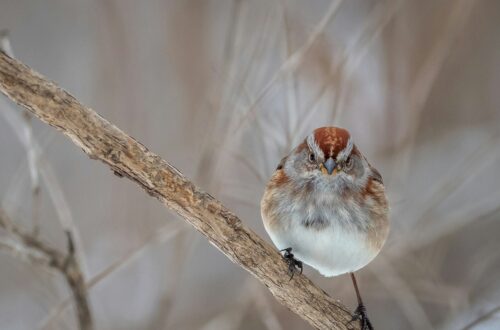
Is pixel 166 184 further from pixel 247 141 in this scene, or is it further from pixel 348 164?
pixel 247 141

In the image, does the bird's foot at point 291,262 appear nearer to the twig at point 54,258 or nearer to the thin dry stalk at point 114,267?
the thin dry stalk at point 114,267

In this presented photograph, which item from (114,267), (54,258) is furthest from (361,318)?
(54,258)

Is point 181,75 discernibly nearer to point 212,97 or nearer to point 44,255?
point 212,97

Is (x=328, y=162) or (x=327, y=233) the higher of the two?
(x=328, y=162)

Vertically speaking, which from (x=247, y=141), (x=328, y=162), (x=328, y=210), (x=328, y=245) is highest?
(x=247, y=141)

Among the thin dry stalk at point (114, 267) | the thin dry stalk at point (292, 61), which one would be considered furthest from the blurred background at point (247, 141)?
the thin dry stalk at point (114, 267)

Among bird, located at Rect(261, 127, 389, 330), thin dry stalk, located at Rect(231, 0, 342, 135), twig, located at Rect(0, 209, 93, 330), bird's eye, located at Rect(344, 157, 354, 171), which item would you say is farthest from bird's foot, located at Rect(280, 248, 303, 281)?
twig, located at Rect(0, 209, 93, 330)

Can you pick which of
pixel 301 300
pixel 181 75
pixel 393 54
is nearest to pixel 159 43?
pixel 181 75
